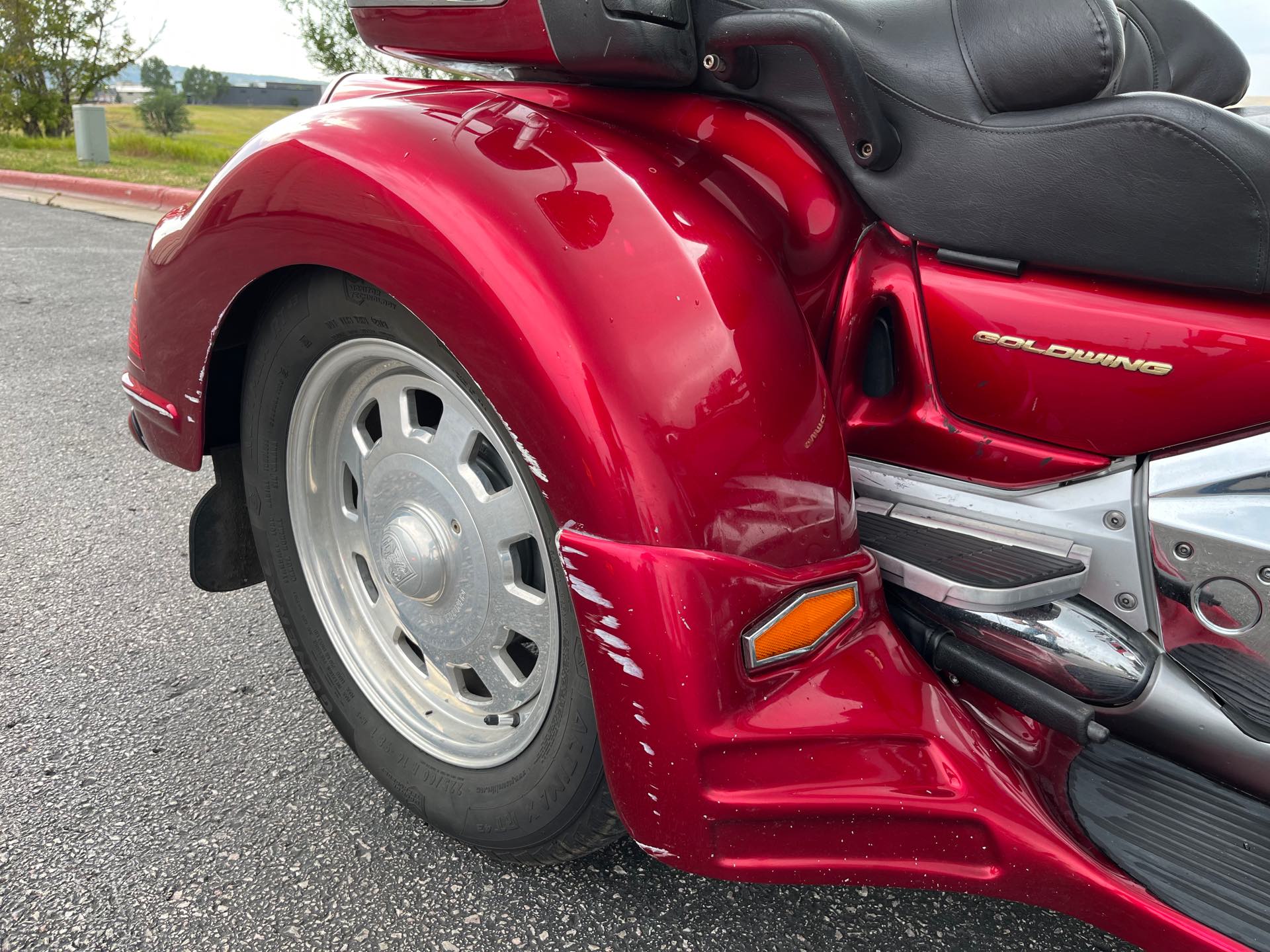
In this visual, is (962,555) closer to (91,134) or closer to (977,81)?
(977,81)

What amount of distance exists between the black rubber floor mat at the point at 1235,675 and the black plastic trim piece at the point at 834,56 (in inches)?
27.2

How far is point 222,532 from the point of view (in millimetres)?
1857

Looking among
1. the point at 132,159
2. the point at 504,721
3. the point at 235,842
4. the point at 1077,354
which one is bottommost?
the point at 235,842

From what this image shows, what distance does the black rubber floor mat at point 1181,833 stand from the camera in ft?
3.49

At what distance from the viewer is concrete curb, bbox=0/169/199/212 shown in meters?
8.50

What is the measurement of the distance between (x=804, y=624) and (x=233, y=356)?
1085 mm

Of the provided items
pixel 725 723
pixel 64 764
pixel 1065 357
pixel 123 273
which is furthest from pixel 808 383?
pixel 123 273

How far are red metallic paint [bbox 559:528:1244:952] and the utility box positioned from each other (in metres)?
14.1

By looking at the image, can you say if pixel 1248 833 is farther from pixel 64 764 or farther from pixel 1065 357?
pixel 64 764

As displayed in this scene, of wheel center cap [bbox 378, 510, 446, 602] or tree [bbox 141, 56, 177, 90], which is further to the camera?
tree [bbox 141, 56, 177, 90]

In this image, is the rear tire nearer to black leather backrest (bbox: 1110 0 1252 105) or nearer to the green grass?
black leather backrest (bbox: 1110 0 1252 105)

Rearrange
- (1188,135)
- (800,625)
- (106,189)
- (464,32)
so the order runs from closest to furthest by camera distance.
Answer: (1188,135) → (800,625) → (464,32) → (106,189)

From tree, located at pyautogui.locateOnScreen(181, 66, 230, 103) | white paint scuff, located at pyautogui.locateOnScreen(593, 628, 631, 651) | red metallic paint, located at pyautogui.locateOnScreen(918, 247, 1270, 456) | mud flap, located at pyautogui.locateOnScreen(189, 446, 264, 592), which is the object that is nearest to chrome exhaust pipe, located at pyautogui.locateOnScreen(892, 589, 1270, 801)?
red metallic paint, located at pyautogui.locateOnScreen(918, 247, 1270, 456)

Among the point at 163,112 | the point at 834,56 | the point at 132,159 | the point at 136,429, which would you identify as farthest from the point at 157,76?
the point at 834,56
